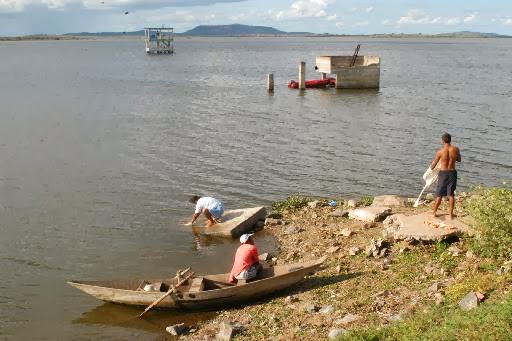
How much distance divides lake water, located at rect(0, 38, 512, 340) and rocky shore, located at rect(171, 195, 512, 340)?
1.63 metres

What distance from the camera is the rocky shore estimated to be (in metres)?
10.8

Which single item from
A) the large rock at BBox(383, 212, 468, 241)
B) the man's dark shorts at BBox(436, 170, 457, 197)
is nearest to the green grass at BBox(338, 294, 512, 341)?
the large rock at BBox(383, 212, 468, 241)

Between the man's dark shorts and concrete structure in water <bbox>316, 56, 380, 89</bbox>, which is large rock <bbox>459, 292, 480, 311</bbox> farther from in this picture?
concrete structure in water <bbox>316, 56, 380, 89</bbox>

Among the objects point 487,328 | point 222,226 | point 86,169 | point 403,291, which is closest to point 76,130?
point 86,169

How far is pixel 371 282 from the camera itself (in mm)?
12781

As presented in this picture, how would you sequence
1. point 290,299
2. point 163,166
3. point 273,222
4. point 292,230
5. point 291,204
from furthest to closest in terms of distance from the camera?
point 163,166 → point 291,204 → point 273,222 → point 292,230 → point 290,299

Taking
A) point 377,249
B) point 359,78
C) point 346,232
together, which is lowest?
point 346,232

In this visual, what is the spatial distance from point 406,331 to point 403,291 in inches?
100

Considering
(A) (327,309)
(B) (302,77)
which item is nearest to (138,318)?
(A) (327,309)

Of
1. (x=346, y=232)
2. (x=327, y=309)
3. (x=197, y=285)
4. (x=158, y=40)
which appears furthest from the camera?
(x=158, y=40)

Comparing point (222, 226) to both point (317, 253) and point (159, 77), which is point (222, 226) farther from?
point (159, 77)

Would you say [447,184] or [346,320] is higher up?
[447,184]

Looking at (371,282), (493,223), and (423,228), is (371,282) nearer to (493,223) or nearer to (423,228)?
(423,228)

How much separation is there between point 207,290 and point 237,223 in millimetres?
5463
